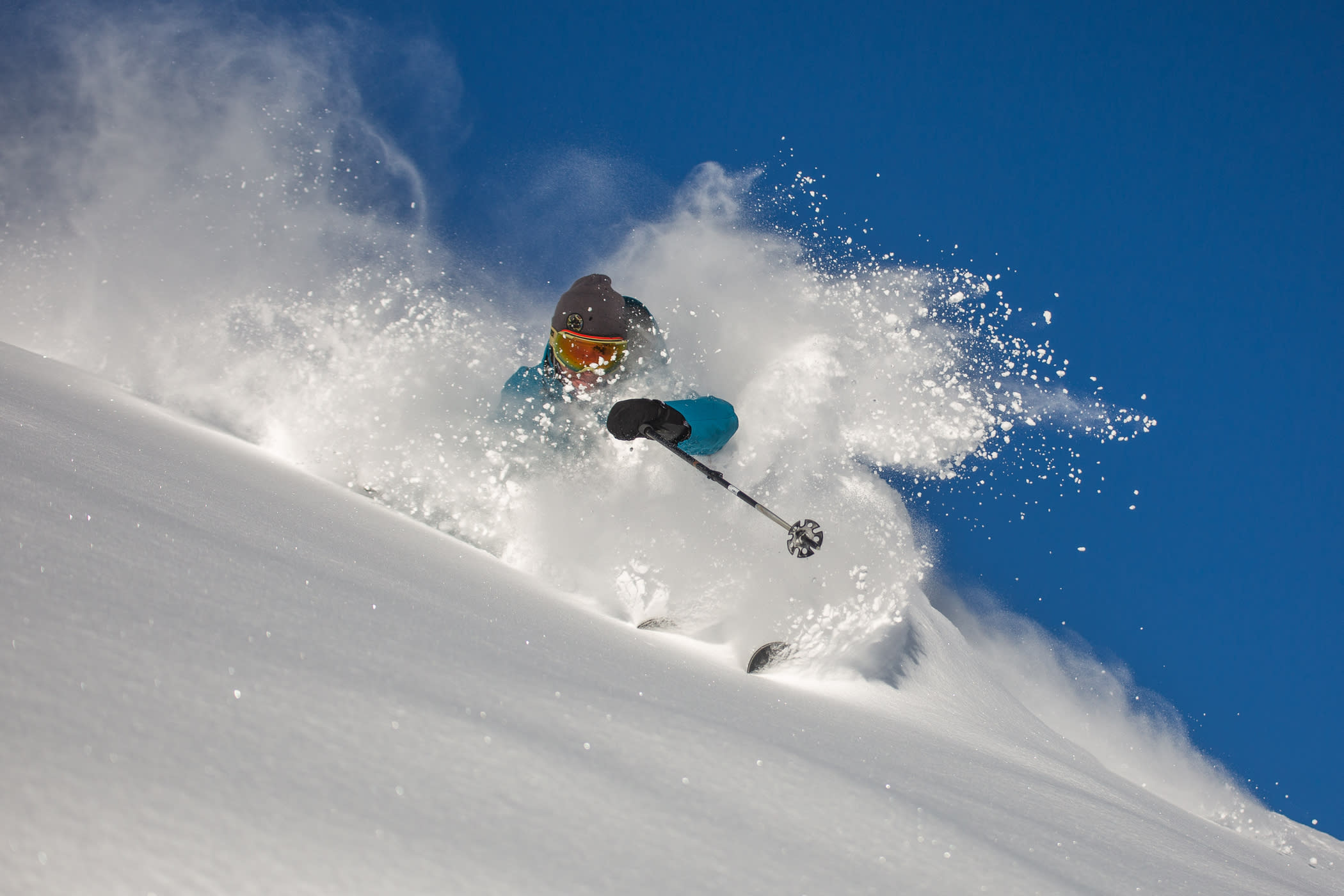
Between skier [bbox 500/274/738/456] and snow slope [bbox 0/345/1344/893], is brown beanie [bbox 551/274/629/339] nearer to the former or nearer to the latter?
skier [bbox 500/274/738/456]

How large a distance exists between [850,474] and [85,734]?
5605 millimetres

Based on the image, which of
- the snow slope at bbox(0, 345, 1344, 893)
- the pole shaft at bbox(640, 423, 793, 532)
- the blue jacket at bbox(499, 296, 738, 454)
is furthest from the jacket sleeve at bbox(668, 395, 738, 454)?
the snow slope at bbox(0, 345, 1344, 893)

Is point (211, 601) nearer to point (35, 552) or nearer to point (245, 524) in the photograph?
point (35, 552)

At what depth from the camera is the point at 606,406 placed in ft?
17.4

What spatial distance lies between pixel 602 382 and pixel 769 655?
2655 millimetres

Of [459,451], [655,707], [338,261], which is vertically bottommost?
[655,707]

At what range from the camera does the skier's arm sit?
4477mm

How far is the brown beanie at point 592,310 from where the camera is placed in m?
4.79

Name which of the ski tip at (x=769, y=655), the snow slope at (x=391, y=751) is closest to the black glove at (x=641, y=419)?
the ski tip at (x=769, y=655)

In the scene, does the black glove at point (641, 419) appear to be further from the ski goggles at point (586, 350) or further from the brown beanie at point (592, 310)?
the brown beanie at point (592, 310)

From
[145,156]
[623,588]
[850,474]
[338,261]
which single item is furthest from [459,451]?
[145,156]

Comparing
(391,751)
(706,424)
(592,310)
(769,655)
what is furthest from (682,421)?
(391,751)

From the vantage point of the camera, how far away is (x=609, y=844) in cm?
93

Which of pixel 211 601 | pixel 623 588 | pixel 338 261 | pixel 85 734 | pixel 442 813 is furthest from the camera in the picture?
pixel 338 261
